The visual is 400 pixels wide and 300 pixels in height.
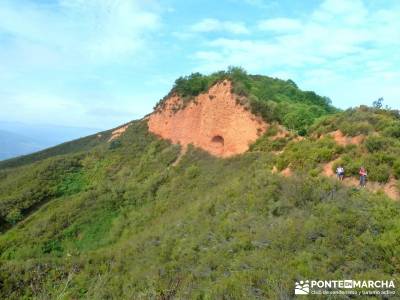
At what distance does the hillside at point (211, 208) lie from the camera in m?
11.0

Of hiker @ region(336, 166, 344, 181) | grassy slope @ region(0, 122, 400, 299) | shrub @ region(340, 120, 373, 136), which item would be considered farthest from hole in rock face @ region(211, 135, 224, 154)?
hiker @ region(336, 166, 344, 181)

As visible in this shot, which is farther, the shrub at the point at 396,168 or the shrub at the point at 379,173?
the shrub at the point at 379,173

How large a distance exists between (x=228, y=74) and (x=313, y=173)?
16057 millimetres

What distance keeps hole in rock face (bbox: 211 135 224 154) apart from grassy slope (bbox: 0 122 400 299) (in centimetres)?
107

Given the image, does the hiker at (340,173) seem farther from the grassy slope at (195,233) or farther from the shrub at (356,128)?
the shrub at (356,128)

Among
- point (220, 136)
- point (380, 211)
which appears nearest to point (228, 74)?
point (220, 136)

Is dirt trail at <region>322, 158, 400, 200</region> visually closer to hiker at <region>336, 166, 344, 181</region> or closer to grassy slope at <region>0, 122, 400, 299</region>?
hiker at <region>336, 166, 344, 181</region>

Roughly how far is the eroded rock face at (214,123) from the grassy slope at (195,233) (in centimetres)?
131

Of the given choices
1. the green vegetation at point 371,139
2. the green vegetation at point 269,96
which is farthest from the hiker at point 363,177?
the green vegetation at point 269,96

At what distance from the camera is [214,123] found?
28625 millimetres

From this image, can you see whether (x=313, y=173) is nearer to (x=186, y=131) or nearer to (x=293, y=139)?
(x=293, y=139)

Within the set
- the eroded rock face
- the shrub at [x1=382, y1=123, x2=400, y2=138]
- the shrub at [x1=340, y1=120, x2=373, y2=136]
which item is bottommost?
the shrub at [x1=382, y1=123, x2=400, y2=138]

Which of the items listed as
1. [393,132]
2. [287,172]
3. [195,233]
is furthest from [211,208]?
[393,132]

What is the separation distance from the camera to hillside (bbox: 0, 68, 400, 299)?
11.0m
